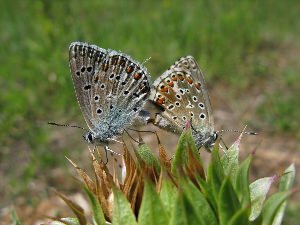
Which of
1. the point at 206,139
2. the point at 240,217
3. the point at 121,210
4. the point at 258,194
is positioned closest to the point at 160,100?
the point at 206,139

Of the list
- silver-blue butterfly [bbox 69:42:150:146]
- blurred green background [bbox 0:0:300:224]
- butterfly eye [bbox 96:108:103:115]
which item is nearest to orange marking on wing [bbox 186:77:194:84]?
silver-blue butterfly [bbox 69:42:150:146]

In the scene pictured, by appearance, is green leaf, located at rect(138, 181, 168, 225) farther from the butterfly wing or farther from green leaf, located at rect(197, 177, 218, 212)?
the butterfly wing

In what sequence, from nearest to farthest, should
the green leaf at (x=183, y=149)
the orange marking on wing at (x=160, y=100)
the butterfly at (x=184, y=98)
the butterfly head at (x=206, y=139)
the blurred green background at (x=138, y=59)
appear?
the green leaf at (x=183, y=149)
the butterfly head at (x=206, y=139)
the butterfly at (x=184, y=98)
the orange marking on wing at (x=160, y=100)
the blurred green background at (x=138, y=59)

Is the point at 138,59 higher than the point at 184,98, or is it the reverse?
the point at 138,59

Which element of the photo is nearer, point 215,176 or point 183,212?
point 183,212

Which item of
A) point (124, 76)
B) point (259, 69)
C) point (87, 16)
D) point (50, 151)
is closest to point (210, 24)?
point (259, 69)

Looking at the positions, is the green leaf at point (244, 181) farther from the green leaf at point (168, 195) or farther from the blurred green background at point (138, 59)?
the blurred green background at point (138, 59)

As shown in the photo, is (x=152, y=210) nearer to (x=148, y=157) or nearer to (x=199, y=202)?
(x=199, y=202)

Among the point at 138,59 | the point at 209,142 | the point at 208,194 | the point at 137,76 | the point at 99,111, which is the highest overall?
the point at 138,59

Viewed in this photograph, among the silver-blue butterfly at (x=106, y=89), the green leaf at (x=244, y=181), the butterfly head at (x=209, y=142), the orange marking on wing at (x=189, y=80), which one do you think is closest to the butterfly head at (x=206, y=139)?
the butterfly head at (x=209, y=142)
